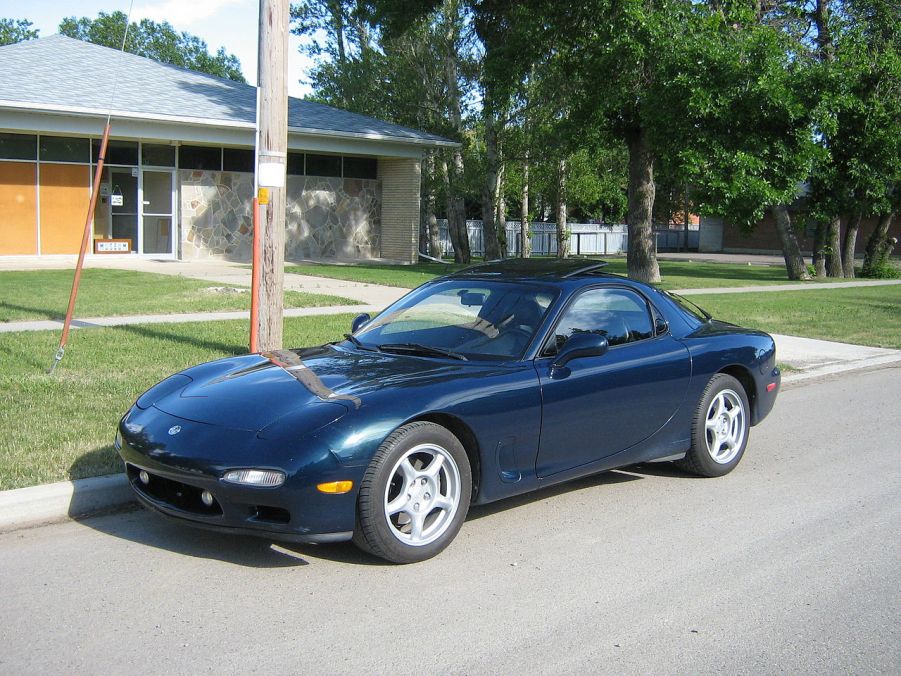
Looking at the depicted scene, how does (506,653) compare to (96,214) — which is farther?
(96,214)

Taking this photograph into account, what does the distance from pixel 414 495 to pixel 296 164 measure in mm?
23061

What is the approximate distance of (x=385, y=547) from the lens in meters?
4.53

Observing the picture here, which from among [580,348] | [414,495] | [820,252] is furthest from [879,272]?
[414,495]

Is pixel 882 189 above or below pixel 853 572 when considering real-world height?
above

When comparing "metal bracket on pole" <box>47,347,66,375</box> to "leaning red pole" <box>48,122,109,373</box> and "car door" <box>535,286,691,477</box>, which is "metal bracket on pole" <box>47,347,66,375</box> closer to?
"leaning red pole" <box>48,122,109,373</box>

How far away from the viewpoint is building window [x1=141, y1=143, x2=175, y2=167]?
23.9 metres

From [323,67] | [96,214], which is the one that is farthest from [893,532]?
[323,67]

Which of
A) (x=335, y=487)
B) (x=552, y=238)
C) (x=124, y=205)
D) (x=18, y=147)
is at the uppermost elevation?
(x=18, y=147)

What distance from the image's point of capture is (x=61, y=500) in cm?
532

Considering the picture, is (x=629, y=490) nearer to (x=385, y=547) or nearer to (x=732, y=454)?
(x=732, y=454)

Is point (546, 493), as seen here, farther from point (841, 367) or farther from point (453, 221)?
point (453, 221)

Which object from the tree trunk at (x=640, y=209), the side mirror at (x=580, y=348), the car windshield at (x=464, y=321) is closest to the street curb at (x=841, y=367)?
the car windshield at (x=464, y=321)

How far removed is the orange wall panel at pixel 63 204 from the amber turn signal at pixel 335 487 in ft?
68.0

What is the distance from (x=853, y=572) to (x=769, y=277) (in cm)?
2508
